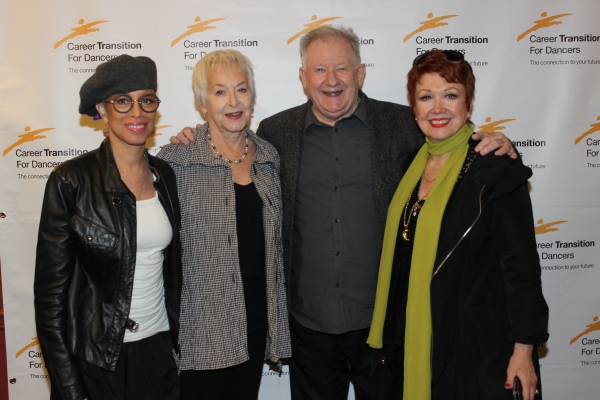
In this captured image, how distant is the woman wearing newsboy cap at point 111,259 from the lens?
1.75 metres

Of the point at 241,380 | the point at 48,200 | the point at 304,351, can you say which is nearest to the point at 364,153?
the point at 304,351

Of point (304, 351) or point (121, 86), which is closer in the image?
point (121, 86)

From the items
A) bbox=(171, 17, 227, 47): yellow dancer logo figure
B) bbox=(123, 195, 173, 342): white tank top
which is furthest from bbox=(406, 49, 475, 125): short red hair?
bbox=(171, 17, 227, 47): yellow dancer logo figure

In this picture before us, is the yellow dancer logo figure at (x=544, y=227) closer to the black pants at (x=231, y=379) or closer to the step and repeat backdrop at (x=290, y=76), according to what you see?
the step and repeat backdrop at (x=290, y=76)

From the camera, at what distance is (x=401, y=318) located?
2074mm

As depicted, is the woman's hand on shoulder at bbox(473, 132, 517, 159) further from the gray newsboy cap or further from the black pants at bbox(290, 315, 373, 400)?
the gray newsboy cap

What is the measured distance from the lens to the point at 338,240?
2326 mm

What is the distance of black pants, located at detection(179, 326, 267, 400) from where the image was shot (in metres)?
2.13

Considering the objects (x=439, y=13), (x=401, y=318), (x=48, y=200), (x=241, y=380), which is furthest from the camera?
(x=439, y=13)

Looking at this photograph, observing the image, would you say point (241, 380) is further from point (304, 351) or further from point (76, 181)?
point (76, 181)

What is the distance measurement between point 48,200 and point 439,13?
2340mm

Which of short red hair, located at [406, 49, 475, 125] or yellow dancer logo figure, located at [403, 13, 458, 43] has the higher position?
yellow dancer logo figure, located at [403, 13, 458, 43]

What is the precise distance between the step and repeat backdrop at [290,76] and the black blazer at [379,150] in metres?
0.60

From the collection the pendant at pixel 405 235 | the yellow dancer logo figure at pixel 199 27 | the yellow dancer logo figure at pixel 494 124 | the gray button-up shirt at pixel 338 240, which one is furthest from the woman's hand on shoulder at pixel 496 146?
the yellow dancer logo figure at pixel 199 27
